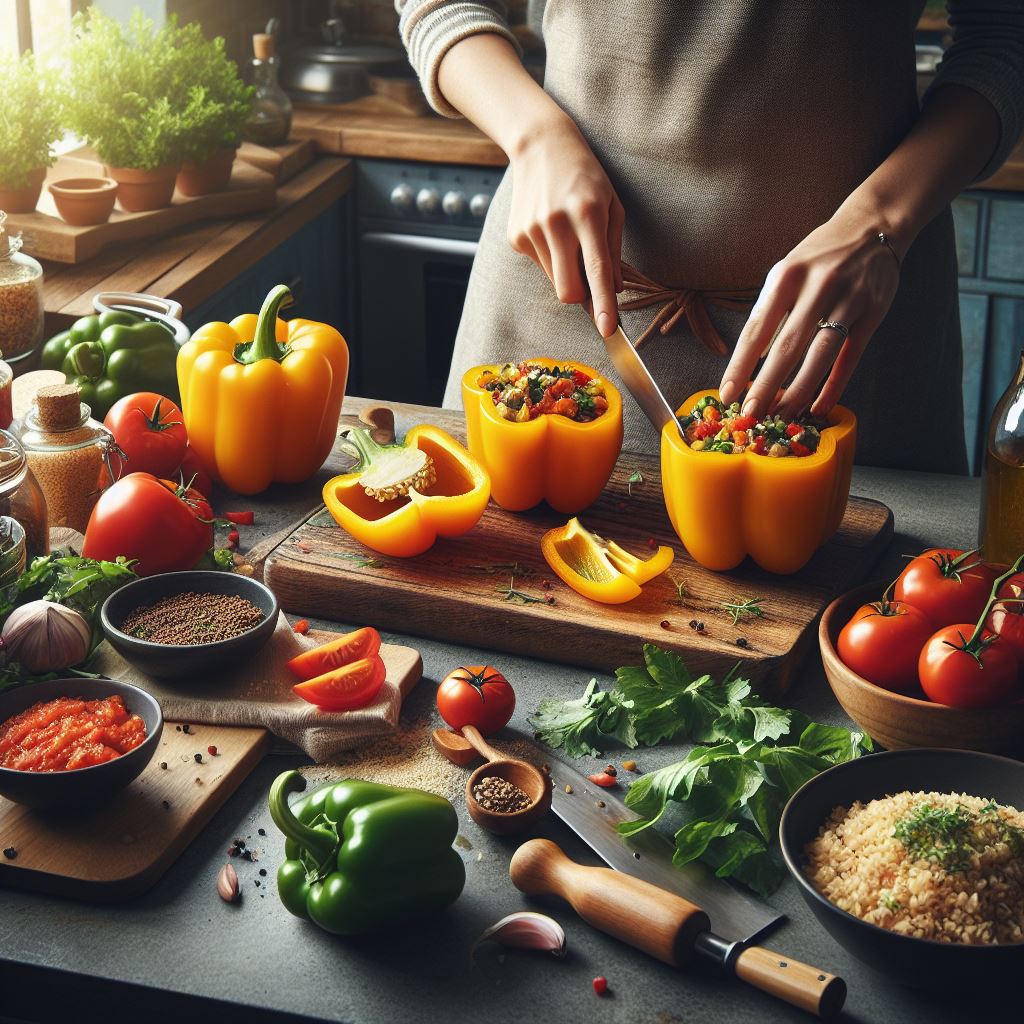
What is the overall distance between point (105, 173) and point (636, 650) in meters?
1.78

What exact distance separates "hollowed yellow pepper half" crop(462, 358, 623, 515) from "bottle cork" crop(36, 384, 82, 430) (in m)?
0.49

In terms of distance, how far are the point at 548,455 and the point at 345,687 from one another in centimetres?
50

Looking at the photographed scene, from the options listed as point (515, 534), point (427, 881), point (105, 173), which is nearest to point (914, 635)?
point (427, 881)

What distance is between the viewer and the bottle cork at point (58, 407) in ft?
4.82

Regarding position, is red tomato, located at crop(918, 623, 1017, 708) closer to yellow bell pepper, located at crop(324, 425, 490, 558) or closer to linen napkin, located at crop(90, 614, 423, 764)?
linen napkin, located at crop(90, 614, 423, 764)

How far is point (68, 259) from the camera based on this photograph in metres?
2.33

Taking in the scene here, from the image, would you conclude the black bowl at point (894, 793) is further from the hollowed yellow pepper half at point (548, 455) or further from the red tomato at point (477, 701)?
the hollowed yellow pepper half at point (548, 455)

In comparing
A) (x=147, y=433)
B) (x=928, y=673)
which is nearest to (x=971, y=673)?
(x=928, y=673)

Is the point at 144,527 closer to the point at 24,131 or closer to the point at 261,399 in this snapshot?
the point at 261,399

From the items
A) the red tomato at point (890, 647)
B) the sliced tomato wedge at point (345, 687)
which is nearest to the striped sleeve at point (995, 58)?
the red tomato at point (890, 647)

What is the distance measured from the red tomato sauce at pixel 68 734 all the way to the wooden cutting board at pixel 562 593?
377 mm

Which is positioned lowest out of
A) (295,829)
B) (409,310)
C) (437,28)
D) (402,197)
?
(409,310)

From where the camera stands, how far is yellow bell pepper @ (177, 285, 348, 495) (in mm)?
1656

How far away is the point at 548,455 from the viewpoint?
1590 millimetres
